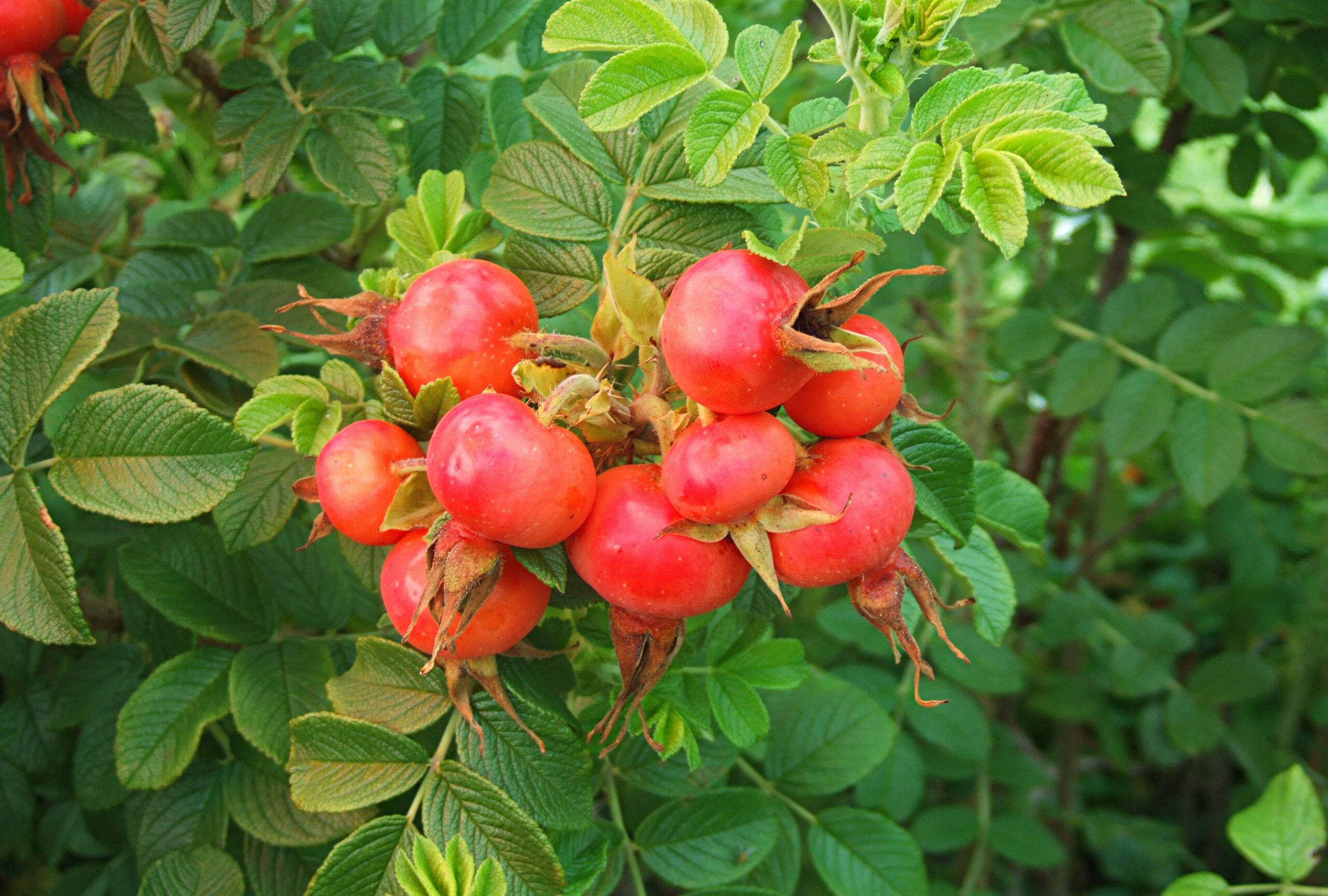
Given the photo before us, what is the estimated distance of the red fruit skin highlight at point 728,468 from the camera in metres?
0.73

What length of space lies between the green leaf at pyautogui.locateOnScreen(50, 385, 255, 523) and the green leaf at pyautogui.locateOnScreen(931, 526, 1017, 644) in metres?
0.76

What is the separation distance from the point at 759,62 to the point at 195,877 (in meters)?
1.01

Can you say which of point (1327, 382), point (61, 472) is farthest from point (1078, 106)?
point (1327, 382)

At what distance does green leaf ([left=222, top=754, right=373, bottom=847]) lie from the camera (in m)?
1.08

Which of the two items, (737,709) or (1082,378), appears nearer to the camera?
(737,709)

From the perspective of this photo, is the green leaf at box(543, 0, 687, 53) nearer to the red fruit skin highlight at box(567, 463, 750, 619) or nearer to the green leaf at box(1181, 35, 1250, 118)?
the red fruit skin highlight at box(567, 463, 750, 619)

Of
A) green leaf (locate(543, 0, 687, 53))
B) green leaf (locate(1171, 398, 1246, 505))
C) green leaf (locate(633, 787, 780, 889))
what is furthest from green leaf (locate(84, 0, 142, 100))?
green leaf (locate(1171, 398, 1246, 505))

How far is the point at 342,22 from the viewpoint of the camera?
51.8 inches

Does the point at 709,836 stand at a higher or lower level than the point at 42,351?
lower

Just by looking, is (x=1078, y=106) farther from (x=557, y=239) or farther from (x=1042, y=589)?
(x=1042, y=589)

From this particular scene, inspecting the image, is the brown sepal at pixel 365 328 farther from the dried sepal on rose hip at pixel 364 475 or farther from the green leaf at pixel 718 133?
the green leaf at pixel 718 133

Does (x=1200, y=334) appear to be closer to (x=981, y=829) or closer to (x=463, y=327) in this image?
(x=981, y=829)

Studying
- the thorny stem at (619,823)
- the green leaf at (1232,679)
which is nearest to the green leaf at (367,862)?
the thorny stem at (619,823)

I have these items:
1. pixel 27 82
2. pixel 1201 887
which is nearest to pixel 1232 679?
pixel 1201 887
